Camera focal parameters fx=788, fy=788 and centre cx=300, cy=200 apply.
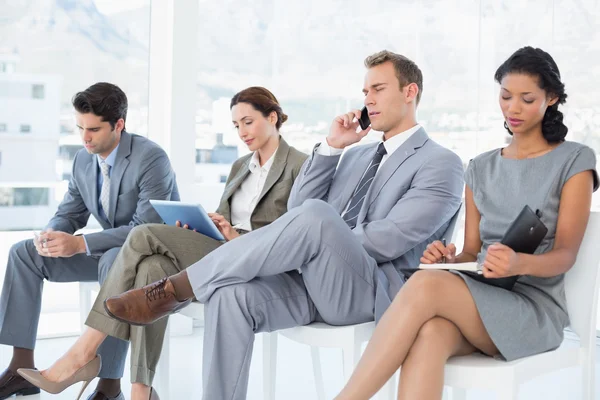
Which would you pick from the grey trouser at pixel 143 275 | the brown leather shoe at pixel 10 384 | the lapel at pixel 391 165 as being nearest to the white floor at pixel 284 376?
the brown leather shoe at pixel 10 384

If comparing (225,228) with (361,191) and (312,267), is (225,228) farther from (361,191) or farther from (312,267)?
(312,267)

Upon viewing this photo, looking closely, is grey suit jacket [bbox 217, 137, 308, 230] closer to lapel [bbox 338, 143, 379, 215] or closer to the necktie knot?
lapel [bbox 338, 143, 379, 215]

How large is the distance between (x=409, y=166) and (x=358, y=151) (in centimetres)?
36

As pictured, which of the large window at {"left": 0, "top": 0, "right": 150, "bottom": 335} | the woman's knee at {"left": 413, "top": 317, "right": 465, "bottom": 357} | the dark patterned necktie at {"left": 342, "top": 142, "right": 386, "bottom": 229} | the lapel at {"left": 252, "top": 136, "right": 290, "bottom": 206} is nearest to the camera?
the woman's knee at {"left": 413, "top": 317, "right": 465, "bottom": 357}

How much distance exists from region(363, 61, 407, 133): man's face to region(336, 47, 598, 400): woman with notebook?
424mm

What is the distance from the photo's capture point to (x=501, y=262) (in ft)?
6.08

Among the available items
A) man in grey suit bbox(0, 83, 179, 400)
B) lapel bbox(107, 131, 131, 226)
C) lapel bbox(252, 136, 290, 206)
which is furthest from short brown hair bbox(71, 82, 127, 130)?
lapel bbox(252, 136, 290, 206)

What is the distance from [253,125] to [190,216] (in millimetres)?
572

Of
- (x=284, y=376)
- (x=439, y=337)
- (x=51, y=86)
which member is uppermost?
(x=51, y=86)

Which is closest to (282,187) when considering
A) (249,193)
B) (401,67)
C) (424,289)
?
(249,193)

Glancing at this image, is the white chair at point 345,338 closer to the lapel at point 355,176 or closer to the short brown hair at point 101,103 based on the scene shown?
the lapel at point 355,176

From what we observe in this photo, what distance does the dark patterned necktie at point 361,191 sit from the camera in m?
2.61

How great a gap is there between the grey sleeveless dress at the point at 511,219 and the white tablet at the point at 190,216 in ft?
2.83

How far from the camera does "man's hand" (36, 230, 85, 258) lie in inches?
116
